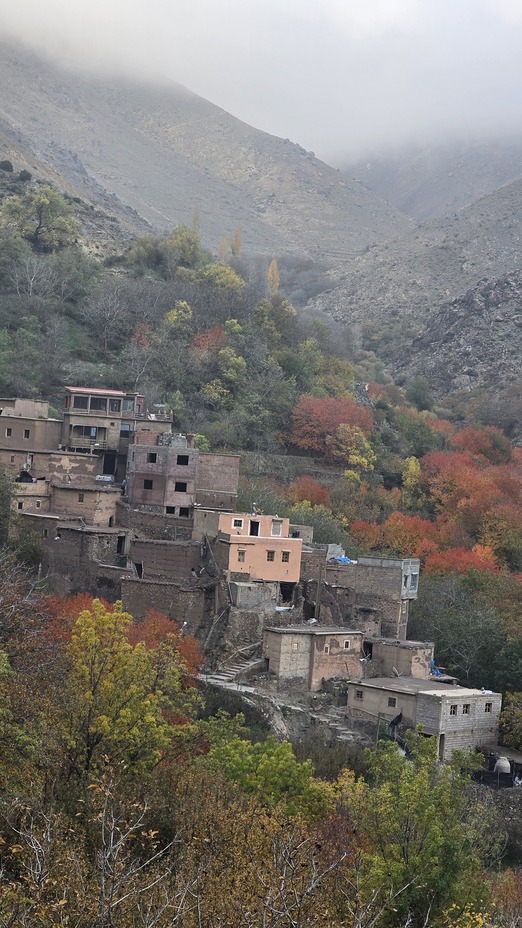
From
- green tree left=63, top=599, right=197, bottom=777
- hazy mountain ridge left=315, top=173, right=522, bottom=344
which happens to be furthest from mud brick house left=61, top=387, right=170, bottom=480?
hazy mountain ridge left=315, top=173, right=522, bottom=344

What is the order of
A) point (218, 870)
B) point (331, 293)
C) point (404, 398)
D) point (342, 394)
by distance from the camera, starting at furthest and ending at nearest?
1. point (331, 293)
2. point (404, 398)
3. point (342, 394)
4. point (218, 870)

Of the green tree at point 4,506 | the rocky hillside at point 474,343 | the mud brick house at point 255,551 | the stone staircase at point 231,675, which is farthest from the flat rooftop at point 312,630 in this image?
the rocky hillside at point 474,343

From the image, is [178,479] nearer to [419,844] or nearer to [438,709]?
[438,709]

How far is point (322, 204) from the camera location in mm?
157750

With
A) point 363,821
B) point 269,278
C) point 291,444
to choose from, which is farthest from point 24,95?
point 363,821

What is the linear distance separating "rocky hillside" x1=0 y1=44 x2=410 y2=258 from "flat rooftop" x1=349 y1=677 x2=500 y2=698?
8355 cm

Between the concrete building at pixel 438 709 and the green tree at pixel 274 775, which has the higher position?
the concrete building at pixel 438 709

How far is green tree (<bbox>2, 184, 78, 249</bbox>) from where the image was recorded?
74.2 meters

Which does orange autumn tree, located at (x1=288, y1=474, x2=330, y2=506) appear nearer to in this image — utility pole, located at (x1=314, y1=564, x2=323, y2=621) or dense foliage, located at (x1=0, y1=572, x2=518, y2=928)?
utility pole, located at (x1=314, y1=564, x2=323, y2=621)

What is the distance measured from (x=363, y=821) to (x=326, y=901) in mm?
8490

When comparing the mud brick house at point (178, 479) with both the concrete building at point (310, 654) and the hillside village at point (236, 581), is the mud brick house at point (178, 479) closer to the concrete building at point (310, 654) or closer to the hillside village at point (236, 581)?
the hillside village at point (236, 581)

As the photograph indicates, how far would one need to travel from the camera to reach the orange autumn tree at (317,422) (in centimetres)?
6281

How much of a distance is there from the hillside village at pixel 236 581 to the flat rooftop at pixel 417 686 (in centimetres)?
7

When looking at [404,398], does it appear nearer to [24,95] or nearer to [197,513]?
[197,513]
